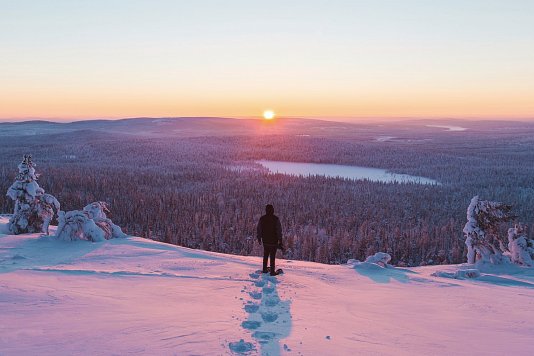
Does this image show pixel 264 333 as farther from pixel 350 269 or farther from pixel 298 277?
pixel 350 269

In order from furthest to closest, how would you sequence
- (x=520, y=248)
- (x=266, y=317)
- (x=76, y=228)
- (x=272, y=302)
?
1. (x=520, y=248)
2. (x=76, y=228)
3. (x=272, y=302)
4. (x=266, y=317)

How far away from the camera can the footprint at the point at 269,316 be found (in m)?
6.97

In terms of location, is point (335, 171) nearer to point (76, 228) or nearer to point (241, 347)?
point (76, 228)

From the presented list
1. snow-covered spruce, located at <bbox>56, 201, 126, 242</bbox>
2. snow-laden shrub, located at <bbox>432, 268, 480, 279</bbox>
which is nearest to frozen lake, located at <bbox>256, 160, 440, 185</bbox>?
snow-covered spruce, located at <bbox>56, 201, 126, 242</bbox>

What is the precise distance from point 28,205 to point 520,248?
1455cm

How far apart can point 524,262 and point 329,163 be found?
49091mm

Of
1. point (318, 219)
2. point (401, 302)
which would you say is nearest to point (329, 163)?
point (318, 219)

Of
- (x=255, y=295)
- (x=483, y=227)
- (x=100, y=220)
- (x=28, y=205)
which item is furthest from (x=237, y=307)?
(x=28, y=205)

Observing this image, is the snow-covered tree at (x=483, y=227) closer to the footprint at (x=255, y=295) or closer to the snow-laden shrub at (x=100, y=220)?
the footprint at (x=255, y=295)

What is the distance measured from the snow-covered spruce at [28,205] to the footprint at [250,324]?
9.50 meters

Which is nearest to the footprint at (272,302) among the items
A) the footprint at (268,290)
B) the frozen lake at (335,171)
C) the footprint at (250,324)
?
the footprint at (268,290)

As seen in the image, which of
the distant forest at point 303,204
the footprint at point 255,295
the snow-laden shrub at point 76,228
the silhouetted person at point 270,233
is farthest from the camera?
the distant forest at point 303,204

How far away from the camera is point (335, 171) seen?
5238 cm

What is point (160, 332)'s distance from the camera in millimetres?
6117
